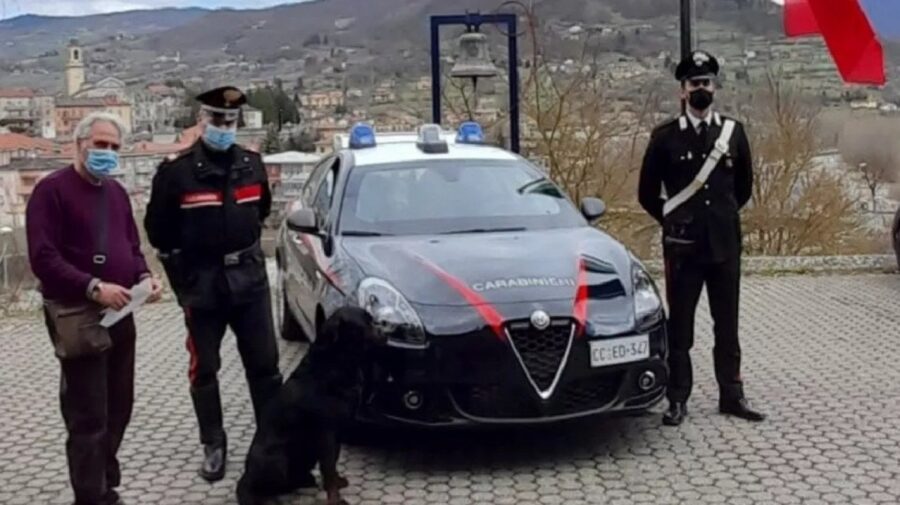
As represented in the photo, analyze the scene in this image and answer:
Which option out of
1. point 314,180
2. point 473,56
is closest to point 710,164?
point 314,180

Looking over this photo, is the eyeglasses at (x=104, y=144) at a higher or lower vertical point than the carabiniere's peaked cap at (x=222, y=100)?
lower

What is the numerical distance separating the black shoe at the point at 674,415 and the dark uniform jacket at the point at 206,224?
7.87 feet

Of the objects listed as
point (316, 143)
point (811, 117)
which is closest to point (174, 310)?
point (316, 143)

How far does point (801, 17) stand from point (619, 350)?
187 inches

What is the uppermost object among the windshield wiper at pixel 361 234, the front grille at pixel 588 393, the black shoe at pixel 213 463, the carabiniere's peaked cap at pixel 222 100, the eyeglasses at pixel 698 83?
the carabiniere's peaked cap at pixel 222 100

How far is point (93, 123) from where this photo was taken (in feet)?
16.1

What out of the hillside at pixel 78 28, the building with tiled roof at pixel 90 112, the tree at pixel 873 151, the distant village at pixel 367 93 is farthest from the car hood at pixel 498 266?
the tree at pixel 873 151

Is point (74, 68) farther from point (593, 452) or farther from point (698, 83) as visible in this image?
point (593, 452)

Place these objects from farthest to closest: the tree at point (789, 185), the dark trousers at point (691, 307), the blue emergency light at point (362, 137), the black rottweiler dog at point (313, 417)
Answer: the tree at point (789, 185)
the blue emergency light at point (362, 137)
the dark trousers at point (691, 307)
the black rottweiler dog at point (313, 417)

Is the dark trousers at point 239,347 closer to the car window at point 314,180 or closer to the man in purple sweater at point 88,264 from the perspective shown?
the man in purple sweater at point 88,264

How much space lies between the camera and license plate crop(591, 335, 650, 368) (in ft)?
18.9

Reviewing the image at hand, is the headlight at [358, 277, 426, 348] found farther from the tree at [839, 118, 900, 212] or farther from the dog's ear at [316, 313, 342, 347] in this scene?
the tree at [839, 118, 900, 212]

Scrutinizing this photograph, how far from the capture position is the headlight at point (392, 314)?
5684mm

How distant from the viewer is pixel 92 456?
4.95 meters
